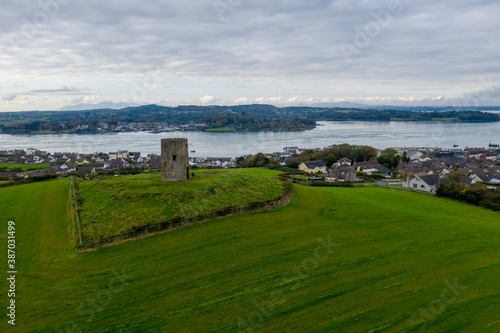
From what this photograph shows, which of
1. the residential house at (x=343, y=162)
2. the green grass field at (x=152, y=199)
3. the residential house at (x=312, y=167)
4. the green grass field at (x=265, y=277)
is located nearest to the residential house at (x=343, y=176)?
the residential house at (x=312, y=167)

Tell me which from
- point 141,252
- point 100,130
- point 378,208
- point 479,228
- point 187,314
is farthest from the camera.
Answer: point 100,130

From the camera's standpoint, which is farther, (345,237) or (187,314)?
(345,237)

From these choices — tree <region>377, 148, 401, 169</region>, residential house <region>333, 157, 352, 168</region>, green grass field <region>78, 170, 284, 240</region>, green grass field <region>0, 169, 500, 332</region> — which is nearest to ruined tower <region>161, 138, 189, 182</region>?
green grass field <region>78, 170, 284, 240</region>

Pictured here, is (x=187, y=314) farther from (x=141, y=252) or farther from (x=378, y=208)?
(x=378, y=208)

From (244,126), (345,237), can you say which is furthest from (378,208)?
(244,126)

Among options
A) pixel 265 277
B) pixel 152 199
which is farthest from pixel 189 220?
pixel 265 277

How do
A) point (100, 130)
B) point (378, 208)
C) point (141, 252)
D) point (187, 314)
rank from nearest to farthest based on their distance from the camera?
point (187, 314) < point (141, 252) < point (378, 208) < point (100, 130)
